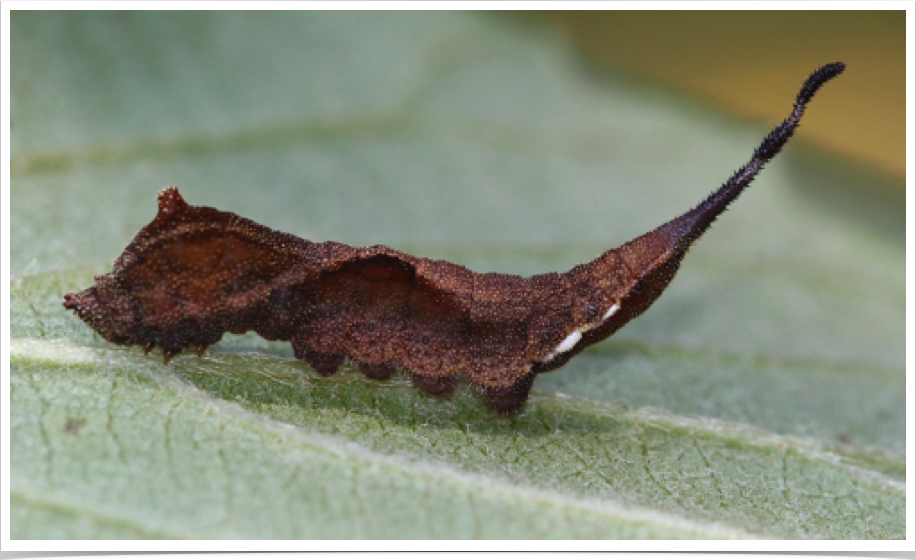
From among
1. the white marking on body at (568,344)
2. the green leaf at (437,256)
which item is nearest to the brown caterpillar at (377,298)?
the white marking on body at (568,344)

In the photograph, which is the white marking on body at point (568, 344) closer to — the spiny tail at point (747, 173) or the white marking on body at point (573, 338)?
the white marking on body at point (573, 338)

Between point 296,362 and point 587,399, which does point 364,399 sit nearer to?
point 296,362

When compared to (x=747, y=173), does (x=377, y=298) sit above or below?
below

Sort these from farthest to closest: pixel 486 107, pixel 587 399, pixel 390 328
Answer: pixel 486 107 → pixel 587 399 → pixel 390 328

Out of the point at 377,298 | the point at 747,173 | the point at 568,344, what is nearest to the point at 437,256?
the point at 377,298

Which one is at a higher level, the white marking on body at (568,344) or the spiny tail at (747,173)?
the spiny tail at (747,173)

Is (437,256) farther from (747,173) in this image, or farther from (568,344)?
(747,173)

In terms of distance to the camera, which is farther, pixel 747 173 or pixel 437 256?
pixel 437 256

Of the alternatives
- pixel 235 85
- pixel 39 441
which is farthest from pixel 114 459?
pixel 235 85
